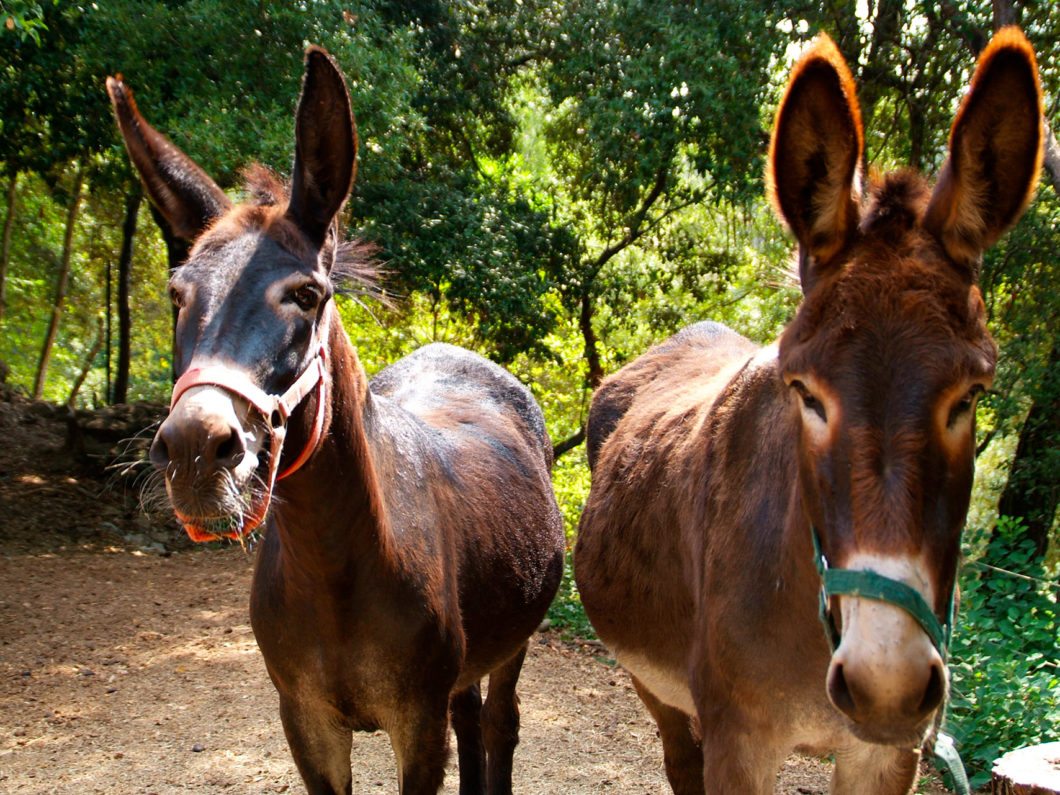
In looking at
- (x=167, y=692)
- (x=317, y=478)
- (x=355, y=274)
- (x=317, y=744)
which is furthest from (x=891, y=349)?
(x=167, y=692)

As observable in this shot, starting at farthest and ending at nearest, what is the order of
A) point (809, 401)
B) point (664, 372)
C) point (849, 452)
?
point (664, 372)
point (809, 401)
point (849, 452)

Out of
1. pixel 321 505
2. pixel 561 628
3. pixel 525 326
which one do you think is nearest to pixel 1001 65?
pixel 321 505

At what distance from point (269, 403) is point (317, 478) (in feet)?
1.65

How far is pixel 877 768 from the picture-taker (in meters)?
2.28

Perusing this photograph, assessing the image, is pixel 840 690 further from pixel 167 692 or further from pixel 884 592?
pixel 167 692

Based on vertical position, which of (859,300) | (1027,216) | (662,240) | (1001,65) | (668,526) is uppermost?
(662,240)

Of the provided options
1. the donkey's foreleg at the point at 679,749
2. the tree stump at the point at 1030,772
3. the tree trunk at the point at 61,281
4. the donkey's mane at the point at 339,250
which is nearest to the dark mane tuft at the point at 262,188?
the donkey's mane at the point at 339,250

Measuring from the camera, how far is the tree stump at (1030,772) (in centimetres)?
250

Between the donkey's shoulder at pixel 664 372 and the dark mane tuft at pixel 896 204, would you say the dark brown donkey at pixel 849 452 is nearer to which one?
the dark mane tuft at pixel 896 204

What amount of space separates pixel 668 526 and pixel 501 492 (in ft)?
3.58

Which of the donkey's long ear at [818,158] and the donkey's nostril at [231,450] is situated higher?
the donkey's long ear at [818,158]

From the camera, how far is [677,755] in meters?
3.58

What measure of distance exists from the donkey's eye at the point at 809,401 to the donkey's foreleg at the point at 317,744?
1.98m

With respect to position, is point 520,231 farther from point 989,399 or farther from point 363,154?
point 989,399
